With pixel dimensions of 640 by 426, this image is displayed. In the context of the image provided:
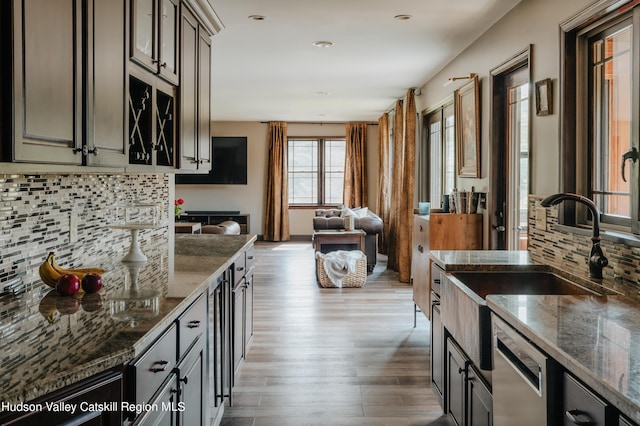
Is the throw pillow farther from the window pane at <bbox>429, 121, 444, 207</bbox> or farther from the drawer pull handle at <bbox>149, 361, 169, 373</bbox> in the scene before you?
the drawer pull handle at <bbox>149, 361, 169, 373</bbox>

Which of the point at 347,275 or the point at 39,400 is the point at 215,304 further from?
the point at 347,275

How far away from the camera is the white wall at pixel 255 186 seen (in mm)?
11719

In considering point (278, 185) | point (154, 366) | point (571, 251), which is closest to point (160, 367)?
point (154, 366)

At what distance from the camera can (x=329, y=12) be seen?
4031mm

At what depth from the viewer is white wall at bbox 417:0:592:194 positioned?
323 cm

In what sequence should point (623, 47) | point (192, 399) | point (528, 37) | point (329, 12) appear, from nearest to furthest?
point (192, 399), point (623, 47), point (528, 37), point (329, 12)

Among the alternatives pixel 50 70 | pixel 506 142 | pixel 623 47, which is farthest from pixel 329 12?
pixel 50 70

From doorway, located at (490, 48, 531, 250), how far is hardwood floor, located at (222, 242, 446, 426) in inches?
44.4

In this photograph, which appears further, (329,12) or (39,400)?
(329,12)

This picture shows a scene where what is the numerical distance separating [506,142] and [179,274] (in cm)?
302

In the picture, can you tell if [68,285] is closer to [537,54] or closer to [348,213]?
[537,54]

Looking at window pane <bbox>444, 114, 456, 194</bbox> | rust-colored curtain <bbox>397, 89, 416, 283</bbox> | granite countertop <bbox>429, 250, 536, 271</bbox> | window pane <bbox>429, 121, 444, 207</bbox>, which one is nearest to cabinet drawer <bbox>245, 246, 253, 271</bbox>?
granite countertop <bbox>429, 250, 536, 271</bbox>

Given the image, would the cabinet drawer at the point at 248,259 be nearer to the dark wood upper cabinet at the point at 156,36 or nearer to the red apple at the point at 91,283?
the dark wood upper cabinet at the point at 156,36

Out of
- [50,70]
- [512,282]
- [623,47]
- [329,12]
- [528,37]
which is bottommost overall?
[512,282]
